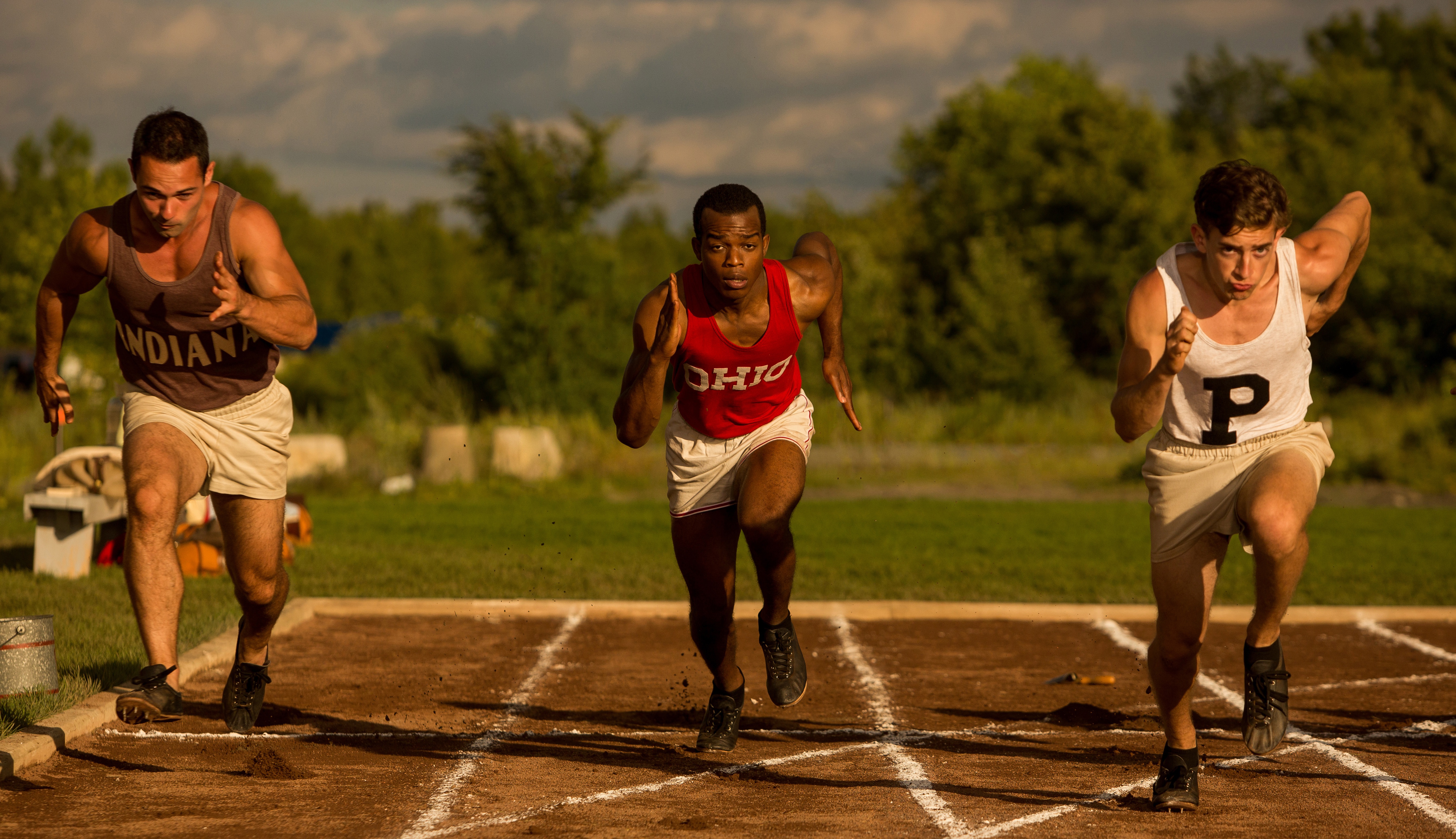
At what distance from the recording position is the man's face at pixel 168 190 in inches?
238

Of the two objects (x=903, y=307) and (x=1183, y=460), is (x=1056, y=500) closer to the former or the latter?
(x=1183, y=460)

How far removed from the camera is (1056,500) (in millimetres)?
19625

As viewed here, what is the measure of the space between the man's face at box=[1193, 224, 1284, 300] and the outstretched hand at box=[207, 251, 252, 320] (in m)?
3.58

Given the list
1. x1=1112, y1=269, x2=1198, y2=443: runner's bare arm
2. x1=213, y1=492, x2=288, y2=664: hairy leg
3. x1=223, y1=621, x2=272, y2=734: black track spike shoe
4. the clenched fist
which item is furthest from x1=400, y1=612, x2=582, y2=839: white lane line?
the clenched fist

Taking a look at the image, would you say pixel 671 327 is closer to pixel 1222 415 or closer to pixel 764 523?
pixel 764 523

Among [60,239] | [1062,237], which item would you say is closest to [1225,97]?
[1062,237]

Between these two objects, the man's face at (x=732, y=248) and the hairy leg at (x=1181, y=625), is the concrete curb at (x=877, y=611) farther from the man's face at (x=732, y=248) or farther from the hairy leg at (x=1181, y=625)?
the hairy leg at (x=1181, y=625)

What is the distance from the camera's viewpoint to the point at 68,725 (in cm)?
672

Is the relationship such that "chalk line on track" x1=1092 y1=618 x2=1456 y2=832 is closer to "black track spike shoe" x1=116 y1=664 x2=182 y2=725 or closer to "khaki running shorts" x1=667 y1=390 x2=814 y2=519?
"khaki running shorts" x1=667 y1=390 x2=814 y2=519

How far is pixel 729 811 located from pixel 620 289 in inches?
870

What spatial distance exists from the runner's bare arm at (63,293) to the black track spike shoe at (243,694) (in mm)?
1269

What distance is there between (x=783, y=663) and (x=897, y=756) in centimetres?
66

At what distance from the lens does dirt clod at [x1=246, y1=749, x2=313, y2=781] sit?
6.20m

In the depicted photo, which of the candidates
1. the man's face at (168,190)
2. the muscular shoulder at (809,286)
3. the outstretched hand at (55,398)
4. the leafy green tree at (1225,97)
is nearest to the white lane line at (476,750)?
the outstretched hand at (55,398)
